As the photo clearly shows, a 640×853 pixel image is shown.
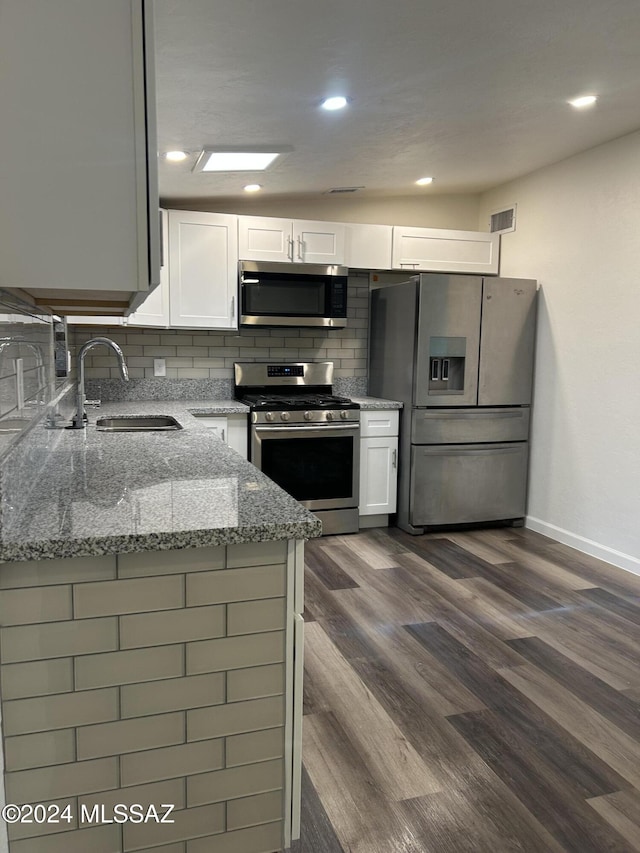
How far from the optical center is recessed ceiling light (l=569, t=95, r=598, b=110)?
294 centimetres

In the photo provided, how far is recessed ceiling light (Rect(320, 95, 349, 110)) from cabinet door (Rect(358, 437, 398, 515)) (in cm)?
219

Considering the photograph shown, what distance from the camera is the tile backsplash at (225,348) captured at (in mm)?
4344

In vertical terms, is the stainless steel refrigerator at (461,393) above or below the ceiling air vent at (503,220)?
below

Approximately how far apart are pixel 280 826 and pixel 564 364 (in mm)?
3462

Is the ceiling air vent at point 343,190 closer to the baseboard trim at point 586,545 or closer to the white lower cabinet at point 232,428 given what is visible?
the white lower cabinet at point 232,428

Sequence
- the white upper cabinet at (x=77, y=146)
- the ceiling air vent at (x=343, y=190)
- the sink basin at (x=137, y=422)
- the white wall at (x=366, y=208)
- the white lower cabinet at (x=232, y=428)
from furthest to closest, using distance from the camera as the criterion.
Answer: the white wall at (x=366, y=208) → the ceiling air vent at (x=343, y=190) → the white lower cabinet at (x=232, y=428) → the sink basin at (x=137, y=422) → the white upper cabinet at (x=77, y=146)

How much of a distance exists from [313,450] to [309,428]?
155mm

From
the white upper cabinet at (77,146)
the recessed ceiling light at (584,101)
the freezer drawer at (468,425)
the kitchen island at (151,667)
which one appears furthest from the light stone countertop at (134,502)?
the recessed ceiling light at (584,101)

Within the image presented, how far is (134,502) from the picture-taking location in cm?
153

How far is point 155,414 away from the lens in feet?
11.8

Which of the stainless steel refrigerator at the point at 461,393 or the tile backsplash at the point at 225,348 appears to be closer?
the stainless steel refrigerator at the point at 461,393

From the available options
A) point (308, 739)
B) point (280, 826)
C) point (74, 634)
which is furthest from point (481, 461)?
point (74, 634)

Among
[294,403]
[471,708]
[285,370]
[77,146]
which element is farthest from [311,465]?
[77,146]

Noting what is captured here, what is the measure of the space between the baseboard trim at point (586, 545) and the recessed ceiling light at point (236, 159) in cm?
294
